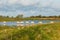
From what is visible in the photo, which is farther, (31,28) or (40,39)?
(31,28)

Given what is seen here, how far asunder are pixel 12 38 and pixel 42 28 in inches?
167

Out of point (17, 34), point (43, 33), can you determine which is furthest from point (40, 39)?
point (17, 34)

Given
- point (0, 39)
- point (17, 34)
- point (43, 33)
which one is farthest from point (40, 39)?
point (0, 39)

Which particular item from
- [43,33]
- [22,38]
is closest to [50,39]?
[43,33]

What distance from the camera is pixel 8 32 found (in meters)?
32.2

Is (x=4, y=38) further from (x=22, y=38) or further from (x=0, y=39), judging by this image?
(x=22, y=38)

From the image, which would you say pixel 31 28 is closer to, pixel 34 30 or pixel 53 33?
pixel 34 30

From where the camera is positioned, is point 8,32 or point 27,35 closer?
point 27,35

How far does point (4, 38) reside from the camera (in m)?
30.3

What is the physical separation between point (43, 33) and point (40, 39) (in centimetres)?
127

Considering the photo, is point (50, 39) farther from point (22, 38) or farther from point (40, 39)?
point (22, 38)

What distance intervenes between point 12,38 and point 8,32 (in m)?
2.73

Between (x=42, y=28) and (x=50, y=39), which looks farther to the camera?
(x=42, y=28)

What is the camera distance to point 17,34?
3030 cm
